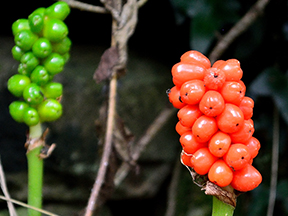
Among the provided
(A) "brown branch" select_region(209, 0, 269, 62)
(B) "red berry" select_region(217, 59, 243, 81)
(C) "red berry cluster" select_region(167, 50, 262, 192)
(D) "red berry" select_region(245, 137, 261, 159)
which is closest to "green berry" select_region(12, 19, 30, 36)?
(C) "red berry cluster" select_region(167, 50, 262, 192)

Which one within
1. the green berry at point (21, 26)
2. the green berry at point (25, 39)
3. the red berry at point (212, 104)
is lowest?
the red berry at point (212, 104)

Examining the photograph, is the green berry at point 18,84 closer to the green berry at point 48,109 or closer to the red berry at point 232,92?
the green berry at point 48,109

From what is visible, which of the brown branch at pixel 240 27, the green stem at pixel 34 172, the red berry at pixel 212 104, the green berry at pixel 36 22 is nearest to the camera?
the red berry at pixel 212 104

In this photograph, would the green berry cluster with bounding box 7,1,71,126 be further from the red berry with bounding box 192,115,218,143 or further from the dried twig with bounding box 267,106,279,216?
the dried twig with bounding box 267,106,279,216

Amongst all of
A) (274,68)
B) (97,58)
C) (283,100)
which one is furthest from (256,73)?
(97,58)

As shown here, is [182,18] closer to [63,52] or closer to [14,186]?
[63,52]

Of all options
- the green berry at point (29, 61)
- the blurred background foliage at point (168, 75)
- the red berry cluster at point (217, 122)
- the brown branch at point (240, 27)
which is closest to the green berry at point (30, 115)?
the green berry at point (29, 61)

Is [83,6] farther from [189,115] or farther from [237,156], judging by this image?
[237,156]

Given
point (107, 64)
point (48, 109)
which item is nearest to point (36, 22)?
point (48, 109)
